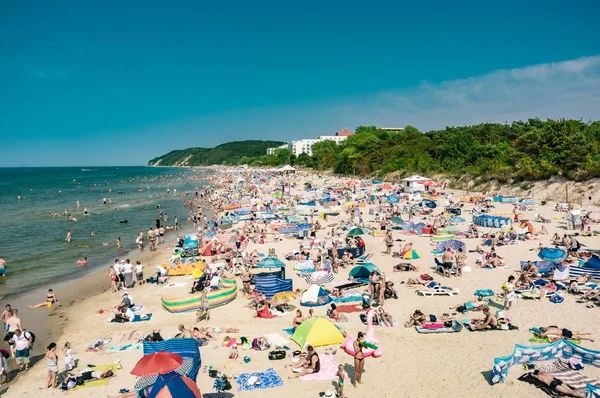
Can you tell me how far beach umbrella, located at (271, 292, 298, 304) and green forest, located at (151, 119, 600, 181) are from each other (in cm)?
2865

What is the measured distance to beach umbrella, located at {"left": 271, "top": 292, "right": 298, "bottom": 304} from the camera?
12.4m

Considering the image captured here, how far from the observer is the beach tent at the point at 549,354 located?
7.77 meters

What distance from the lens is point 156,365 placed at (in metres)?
6.23

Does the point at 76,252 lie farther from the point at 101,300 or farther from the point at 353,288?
the point at 353,288

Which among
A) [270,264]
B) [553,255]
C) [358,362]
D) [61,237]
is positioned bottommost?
[61,237]

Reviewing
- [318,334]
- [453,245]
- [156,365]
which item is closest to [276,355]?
[318,334]

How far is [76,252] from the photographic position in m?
22.6

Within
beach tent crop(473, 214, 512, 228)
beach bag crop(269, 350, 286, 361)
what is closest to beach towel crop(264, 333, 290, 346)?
beach bag crop(269, 350, 286, 361)

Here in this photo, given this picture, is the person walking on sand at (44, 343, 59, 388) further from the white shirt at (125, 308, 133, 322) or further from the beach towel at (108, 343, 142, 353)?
the white shirt at (125, 308, 133, 322)

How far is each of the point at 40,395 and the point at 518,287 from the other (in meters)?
12.7

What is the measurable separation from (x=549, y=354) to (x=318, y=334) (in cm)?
479

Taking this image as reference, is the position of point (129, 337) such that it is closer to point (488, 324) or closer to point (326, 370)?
point (326, 370)

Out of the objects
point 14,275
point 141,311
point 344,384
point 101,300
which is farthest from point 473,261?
point 14,275

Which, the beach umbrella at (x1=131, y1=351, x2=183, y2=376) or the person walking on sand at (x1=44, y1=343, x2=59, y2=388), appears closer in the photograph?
the beach umbrella at (x1=131, y1=351, x2=183, y2=376)
